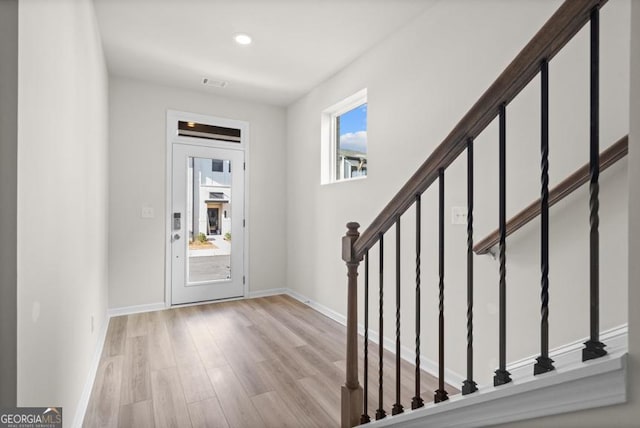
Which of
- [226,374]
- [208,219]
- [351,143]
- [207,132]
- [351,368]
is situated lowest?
[226,374]

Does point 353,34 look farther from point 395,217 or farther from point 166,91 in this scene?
point 166,91

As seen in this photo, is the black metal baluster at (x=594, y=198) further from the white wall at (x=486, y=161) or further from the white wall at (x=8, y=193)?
the white wall at (x=8, y=193)

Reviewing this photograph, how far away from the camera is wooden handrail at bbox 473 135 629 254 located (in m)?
1.39

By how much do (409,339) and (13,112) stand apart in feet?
8.87

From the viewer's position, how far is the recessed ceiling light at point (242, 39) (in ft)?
9.70

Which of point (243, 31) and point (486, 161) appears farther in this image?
point (243, 31)

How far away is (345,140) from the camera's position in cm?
386

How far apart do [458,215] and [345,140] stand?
74.6 inches

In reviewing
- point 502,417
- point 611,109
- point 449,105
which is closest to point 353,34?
point 449,105

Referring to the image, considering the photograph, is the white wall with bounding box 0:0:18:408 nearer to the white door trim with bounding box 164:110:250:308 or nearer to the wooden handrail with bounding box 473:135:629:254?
the wooden handrail with bounding box 473:135:629:254

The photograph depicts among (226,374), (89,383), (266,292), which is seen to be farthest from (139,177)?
(226,374)

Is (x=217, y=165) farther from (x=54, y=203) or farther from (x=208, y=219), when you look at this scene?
(x=54, y=203)

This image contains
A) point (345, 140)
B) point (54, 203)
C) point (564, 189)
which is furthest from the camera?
point (345, 140)

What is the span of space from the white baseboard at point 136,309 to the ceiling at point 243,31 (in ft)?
8.83
